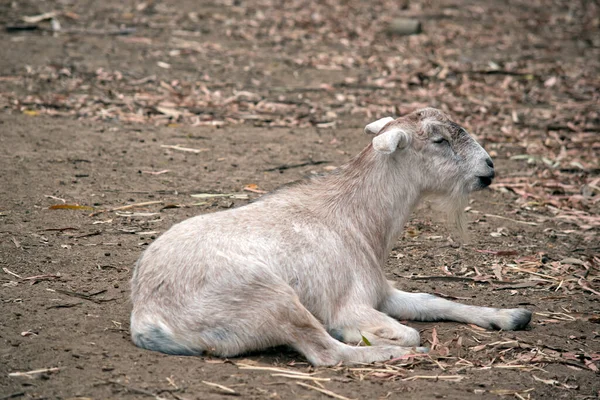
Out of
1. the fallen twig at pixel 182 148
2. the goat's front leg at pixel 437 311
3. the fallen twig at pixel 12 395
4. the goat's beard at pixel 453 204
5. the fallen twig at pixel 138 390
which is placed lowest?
the goat's front leg at pixel 437 311

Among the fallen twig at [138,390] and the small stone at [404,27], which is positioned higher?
the small stone at [404,27]

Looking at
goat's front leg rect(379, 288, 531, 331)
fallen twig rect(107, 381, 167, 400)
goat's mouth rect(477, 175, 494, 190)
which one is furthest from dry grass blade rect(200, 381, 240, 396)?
goat's mouth rect(477, 175, 494, 190)

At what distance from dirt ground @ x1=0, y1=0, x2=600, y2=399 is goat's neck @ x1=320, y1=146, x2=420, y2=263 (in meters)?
0.68

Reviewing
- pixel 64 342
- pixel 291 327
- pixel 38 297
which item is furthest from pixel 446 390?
pixel 38 297

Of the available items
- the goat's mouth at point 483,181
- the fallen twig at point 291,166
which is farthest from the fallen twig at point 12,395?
the fallen twig at point 291,166

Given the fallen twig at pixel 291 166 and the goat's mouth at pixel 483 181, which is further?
the fallen twig at pixel 291 166

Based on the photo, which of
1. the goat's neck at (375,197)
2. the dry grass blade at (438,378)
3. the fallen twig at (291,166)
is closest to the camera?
the dry grass blade at (438,378)

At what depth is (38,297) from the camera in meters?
5.13

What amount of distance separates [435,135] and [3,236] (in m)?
3.23

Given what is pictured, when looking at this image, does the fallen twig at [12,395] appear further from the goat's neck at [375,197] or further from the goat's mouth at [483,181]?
the goat's mouth at [483,181]

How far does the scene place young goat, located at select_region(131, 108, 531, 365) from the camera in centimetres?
454

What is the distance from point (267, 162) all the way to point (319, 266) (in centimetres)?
341

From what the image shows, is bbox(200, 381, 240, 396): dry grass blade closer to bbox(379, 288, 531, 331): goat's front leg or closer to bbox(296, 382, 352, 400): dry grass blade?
bbox(296, 382, 352, 400): dry grass blade

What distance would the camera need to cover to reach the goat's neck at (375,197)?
211 inches
